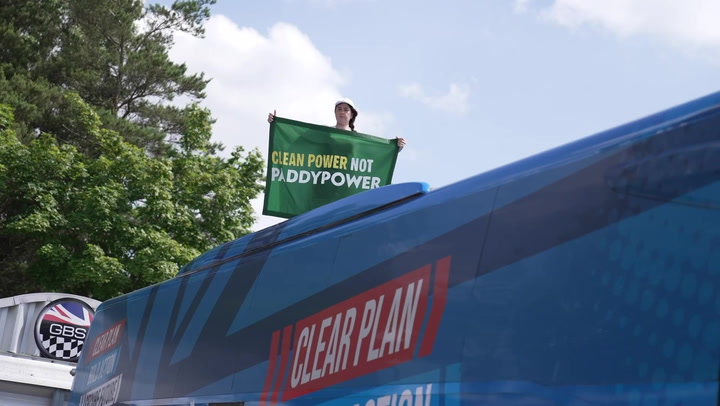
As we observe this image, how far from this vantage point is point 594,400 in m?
2.93

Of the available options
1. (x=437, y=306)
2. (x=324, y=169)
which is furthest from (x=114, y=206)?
(x=437, y=306)

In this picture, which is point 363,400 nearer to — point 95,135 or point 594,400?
point 594,400

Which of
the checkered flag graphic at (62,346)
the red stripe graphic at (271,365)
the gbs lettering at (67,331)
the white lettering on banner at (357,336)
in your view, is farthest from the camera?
the gbs lettering at (67,331)

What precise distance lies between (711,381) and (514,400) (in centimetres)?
87

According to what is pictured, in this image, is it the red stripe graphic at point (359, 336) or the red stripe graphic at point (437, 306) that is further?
the red stripe graphic at point (359, 336)

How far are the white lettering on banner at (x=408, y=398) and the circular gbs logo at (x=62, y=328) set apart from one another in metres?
13.5

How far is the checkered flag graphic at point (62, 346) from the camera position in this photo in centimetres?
1655

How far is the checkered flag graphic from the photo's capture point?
16.5 metres

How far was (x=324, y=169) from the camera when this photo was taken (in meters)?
8.76

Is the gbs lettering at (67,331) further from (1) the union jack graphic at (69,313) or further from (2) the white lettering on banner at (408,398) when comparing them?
(2) the white lettering on banner at (408,398)

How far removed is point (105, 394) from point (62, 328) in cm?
909

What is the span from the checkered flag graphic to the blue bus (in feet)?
36.5

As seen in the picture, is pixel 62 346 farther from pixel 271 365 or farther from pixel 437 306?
pixel 437 306

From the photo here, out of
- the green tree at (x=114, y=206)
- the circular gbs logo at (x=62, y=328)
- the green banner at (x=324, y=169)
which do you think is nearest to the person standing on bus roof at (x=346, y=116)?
the green banner at (x=324, y=169)
